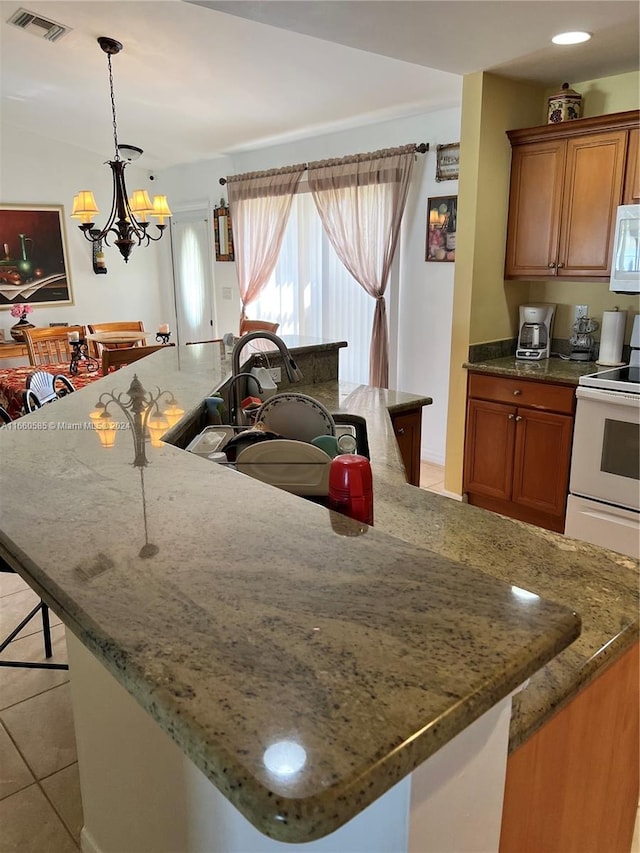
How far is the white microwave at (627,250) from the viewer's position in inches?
116

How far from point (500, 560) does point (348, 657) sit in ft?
2.12

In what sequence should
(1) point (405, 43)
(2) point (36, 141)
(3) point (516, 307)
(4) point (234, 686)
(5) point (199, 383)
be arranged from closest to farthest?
(4) point (234, 686)
(5) point (199, 383)
(1) point (405, 43)
(3) point (516, 307)
(2) point (36, 141)

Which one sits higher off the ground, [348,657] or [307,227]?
[307,227]

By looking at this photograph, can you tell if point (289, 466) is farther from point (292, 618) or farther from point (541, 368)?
point (541, 368)

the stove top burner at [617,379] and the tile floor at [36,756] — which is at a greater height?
the stove top burner at [617,379]

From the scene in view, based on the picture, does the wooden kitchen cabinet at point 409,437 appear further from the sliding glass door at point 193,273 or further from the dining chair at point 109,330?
the sliding glass door at point 193,273

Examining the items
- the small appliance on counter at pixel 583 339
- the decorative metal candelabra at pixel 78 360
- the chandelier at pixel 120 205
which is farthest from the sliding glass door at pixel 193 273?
the small appliance on counter at pixel 583 339

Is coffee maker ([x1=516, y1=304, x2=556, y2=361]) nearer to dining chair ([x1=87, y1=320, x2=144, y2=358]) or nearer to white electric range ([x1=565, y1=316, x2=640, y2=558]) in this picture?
white electric range ([x1=565, y1=316, x2=640, y2=558])

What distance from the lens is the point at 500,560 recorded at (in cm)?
116

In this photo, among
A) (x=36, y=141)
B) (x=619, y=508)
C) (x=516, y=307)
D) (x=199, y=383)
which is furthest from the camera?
(x=36, y=141)

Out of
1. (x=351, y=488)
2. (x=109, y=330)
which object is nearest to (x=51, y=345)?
(x=109, y=330)

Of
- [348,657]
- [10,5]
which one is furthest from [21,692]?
[10,5]

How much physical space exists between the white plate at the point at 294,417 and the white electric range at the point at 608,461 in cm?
156

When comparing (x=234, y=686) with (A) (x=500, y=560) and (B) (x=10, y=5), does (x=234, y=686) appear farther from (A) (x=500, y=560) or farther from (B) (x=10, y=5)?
(B) (x=10, y=5)
